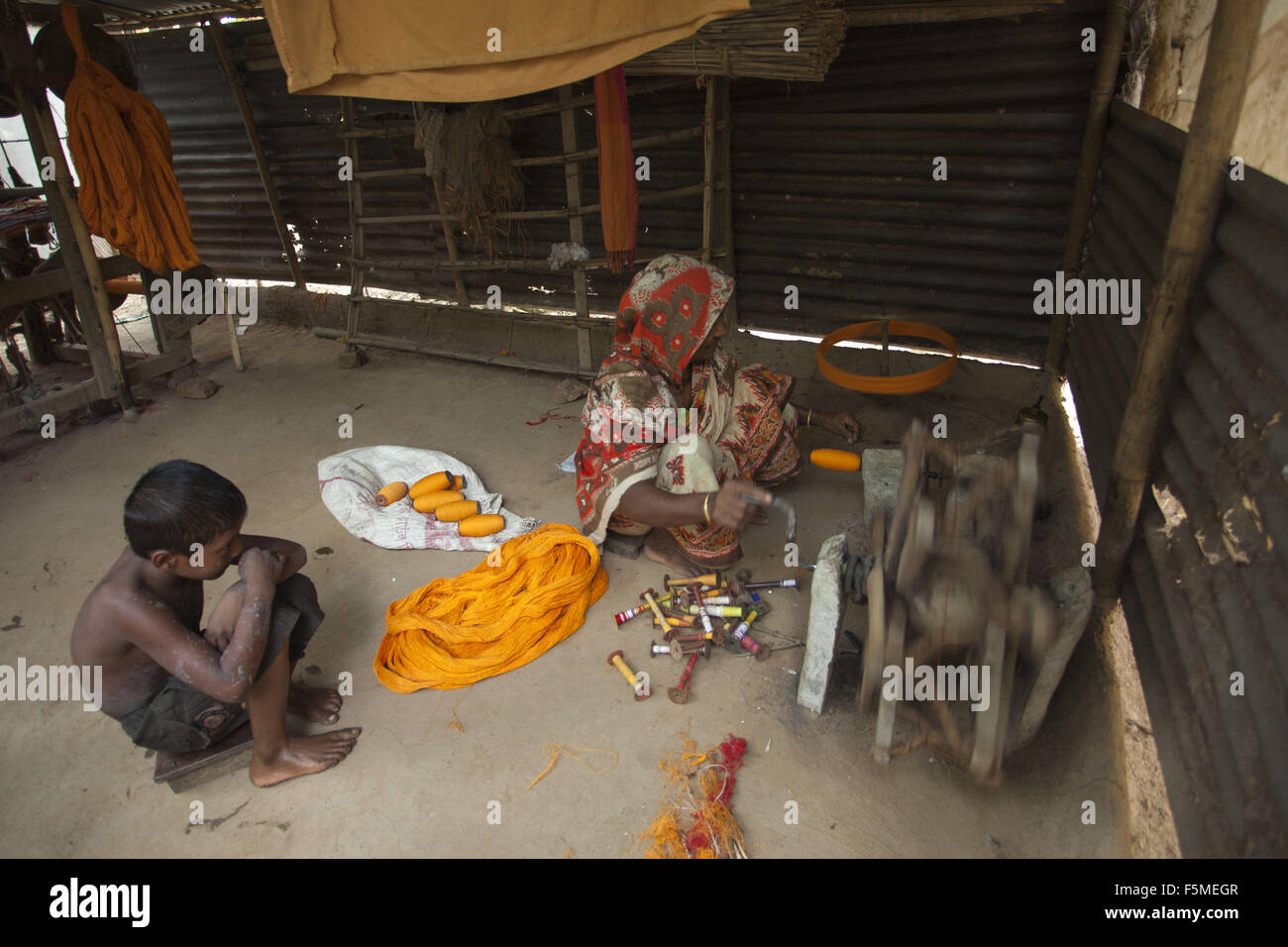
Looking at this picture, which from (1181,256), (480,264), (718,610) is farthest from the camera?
(480,264)

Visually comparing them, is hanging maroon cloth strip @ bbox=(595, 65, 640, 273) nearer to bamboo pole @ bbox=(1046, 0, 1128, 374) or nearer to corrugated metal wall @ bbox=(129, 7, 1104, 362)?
corrugated metal wall @ bbox=(129, 7, 1104, 362)

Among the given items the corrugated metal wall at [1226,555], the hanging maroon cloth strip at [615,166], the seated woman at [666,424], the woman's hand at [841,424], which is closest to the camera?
the corrugated metal wall at [1226,555]

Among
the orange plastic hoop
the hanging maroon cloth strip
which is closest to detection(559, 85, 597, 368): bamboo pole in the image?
the hanging maroon cloth strip

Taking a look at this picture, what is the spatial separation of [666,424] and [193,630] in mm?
1991

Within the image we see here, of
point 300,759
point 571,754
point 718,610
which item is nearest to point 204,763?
point 300,759

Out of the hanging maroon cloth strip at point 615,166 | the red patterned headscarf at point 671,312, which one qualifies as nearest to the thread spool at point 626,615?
the red patterned headscarf at point 671,312

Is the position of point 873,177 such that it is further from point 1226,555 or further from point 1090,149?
point 1226,555

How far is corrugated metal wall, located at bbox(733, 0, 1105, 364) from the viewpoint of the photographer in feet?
13.5

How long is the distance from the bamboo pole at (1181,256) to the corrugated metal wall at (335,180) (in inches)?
130

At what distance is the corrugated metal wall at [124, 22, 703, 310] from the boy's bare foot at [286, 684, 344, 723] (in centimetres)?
390

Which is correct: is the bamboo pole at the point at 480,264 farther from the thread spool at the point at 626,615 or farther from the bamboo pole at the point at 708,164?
the thread spool at the point at 626,615

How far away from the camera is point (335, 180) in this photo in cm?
682

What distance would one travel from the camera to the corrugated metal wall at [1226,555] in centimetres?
173

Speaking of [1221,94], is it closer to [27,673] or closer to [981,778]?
[981,778]
